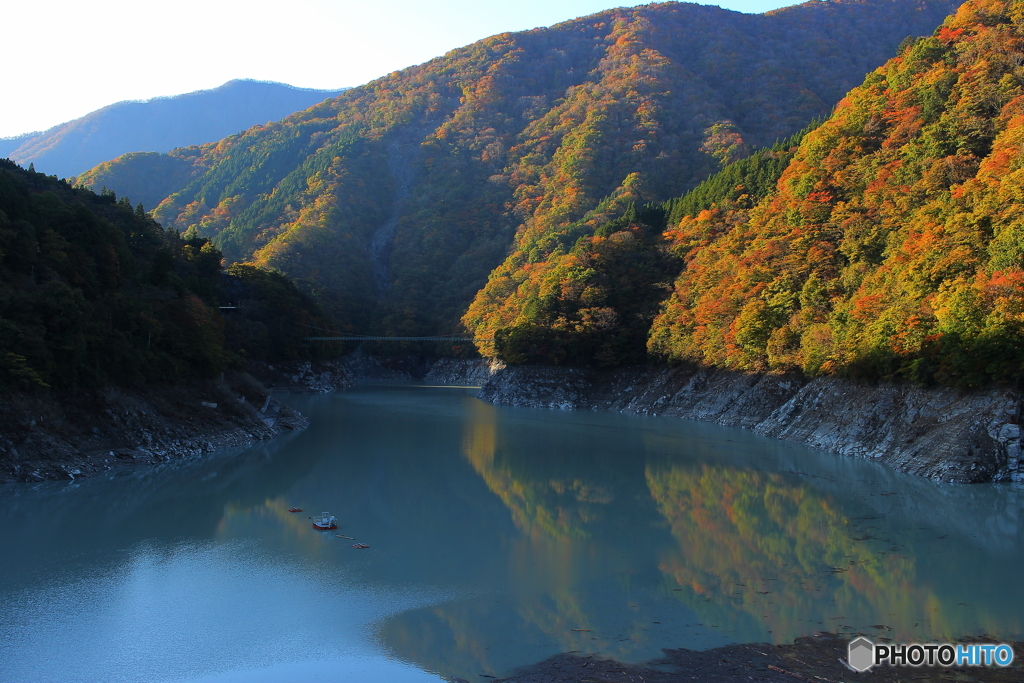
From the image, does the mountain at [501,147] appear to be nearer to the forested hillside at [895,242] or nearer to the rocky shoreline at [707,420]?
the forested hillside at [895,242]

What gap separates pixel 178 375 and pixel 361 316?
60.8 m

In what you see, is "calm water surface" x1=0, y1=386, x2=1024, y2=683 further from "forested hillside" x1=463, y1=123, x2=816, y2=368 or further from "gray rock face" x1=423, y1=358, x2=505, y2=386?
"gray rock face" x1=423, y1=358, x2=505, y2=386

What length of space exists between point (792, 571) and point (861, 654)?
162 inches

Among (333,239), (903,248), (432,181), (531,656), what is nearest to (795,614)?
(531,656)

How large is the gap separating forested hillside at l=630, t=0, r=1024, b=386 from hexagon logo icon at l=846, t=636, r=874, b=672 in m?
15.6

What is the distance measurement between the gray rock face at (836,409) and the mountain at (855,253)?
851 millimetres

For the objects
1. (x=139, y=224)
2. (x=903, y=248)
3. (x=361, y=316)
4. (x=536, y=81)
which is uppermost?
(x=536, y=81)

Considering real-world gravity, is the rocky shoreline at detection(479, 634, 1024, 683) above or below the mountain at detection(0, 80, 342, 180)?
below

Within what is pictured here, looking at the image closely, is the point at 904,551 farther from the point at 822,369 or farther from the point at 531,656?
the point at 822,369

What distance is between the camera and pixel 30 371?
65.8 ft

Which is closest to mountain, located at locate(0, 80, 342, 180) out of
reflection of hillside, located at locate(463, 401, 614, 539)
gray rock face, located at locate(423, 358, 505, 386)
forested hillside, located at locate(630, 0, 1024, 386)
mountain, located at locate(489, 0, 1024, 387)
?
gray rock face, located at locate(423, 358, 505, 386)

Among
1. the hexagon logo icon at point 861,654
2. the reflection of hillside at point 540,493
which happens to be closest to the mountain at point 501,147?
Result: the reflection of hillside at point 540,493

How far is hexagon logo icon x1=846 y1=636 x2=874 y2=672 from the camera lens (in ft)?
27.7

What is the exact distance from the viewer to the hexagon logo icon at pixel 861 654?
27.7 ft
